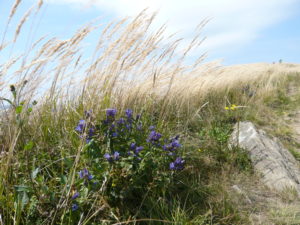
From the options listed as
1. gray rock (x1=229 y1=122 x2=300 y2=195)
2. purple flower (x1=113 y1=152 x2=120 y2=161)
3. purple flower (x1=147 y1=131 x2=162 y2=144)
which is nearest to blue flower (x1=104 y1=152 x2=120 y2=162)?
purple flower (x1=113 y1=152 x2=120 y2=161)

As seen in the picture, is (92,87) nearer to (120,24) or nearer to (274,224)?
(120,24)

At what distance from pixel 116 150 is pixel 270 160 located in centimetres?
174

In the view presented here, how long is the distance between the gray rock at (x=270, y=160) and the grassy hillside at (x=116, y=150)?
0.38ft

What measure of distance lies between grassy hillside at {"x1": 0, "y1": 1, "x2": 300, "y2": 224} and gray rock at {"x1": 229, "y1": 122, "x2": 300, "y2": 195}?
0.12 metres

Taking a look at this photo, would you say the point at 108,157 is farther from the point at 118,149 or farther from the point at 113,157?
the point at 118,149

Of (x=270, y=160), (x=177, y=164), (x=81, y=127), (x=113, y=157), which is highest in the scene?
(x=81, y=127)

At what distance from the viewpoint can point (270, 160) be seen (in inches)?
123

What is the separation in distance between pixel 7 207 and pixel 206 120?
2.80m

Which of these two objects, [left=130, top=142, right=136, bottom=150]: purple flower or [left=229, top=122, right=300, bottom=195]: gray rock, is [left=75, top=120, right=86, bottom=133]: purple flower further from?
[left=229, top=122, right=300, bottom=195]: gray rock

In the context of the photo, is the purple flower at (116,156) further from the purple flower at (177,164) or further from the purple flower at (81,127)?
the purple flower at (177,164)

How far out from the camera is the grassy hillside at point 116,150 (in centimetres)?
178

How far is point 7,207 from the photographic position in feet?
5.55

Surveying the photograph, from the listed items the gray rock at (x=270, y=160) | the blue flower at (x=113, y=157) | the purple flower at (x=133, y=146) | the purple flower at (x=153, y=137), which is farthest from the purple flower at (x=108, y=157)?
the gray rock at (x=270, y=160)

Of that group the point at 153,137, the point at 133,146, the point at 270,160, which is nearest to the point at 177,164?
the point at 153,137
